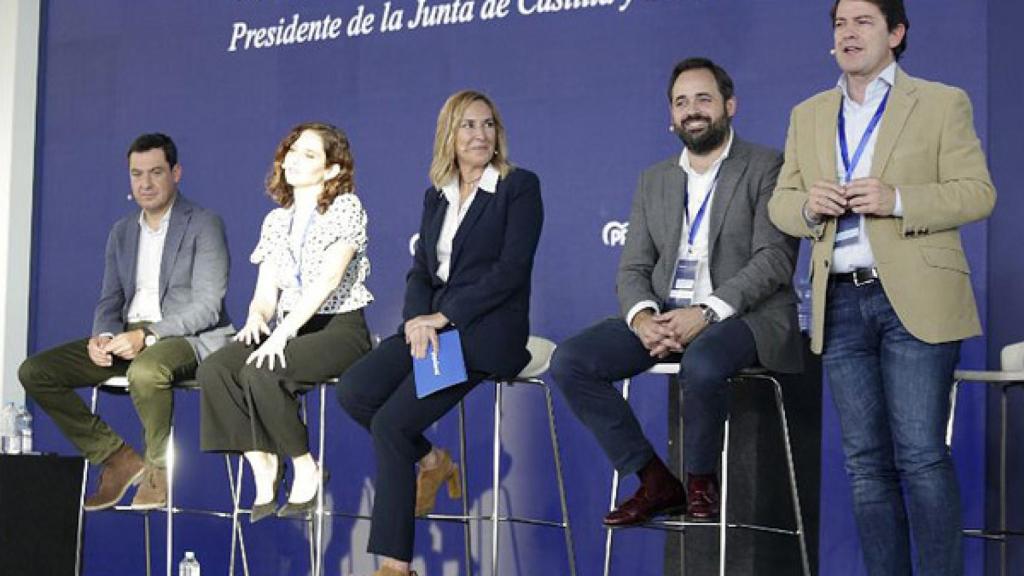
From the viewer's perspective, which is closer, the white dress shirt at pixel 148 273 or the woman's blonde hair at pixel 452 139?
the woman's blonde hair at pixel 452 139

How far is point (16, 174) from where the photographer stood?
287 inches

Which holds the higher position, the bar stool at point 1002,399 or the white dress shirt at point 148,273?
the white dress shirt at point 148,273

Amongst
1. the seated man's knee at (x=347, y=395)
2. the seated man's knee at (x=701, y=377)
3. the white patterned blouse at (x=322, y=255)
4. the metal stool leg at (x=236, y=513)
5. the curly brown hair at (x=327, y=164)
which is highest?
the curly brown hair at (x=327, y=164)

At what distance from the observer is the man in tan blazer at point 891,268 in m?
3.75

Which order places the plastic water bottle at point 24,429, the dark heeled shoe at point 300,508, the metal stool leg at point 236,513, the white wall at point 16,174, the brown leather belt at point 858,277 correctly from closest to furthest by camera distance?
the brown leather belt at point 858,277 < the dark heeled shoe at point 300,508 < the metal stool leg at point 236,513 < the plastic water bottle at point 24,429 < the white wall at point 16,174

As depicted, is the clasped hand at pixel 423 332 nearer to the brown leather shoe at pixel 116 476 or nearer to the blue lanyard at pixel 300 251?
the blue lanyard at pixel 300 251

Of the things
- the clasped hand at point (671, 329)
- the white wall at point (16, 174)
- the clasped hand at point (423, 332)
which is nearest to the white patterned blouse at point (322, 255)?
the clasped hand at point (423, 332)

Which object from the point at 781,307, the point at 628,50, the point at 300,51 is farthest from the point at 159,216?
the point at 781,307

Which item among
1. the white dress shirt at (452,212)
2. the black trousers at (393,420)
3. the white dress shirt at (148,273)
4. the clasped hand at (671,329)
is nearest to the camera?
the clasped hand at (671,329)

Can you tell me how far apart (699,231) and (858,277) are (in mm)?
647

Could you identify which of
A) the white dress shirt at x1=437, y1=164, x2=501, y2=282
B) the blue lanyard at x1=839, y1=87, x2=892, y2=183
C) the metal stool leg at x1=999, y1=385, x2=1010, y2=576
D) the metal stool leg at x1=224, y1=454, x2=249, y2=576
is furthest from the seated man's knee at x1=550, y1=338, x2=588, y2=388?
the metal stool leg at x1=224, y1=454, x2=249, y2=576

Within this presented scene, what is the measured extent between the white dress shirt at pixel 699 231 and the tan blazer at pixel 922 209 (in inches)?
16.3

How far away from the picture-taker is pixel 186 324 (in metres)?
5.51

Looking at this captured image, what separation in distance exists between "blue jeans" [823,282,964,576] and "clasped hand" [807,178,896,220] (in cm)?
19
